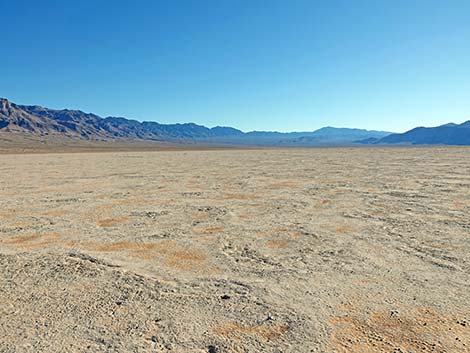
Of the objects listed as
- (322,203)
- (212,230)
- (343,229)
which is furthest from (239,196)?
(343,229)

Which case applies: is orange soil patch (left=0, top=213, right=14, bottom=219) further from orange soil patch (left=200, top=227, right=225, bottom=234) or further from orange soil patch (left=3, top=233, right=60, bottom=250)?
orange soil patch (left=200, top=227, right=225, bottom=234)

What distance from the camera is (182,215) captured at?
10.2m

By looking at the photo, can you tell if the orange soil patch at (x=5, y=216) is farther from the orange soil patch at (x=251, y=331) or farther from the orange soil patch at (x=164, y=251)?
the orange soil patch at (x=251, y=331)

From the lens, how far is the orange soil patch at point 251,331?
3899 millimetres

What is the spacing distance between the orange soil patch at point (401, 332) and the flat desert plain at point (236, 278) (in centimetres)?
2

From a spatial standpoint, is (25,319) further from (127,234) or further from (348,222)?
(348,222)

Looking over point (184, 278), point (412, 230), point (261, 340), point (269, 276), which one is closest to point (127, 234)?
point (184, 278)

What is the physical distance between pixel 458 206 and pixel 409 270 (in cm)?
638

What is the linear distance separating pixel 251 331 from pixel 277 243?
11.4ft

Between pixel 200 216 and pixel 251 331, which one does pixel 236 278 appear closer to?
pixel 251 331

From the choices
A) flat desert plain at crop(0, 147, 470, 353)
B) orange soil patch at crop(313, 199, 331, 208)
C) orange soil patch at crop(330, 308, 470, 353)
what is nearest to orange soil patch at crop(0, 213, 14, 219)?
flat desert plain at crop(0, 147, 470, 353)

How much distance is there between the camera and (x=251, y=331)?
398 cm

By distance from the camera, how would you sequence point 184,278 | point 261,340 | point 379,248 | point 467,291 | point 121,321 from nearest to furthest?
point 261,340 < point 121,321 < point 467,291 < point 184,278 < point 379,248

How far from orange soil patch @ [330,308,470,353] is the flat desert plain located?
0.02 metres
